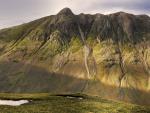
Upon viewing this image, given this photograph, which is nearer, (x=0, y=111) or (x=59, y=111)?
(x=0, y=111)

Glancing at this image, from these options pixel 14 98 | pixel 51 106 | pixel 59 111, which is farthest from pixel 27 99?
pixel 59 111

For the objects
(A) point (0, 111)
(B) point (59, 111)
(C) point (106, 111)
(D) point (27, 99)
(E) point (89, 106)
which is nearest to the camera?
(A) point (0, 111)

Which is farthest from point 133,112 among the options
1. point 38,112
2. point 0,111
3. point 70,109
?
point 0,111

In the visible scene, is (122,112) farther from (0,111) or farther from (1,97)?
(1,97)

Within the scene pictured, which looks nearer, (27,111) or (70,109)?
(27,111)

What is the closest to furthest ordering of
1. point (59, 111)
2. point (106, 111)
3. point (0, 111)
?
point (0, 111) < point (59, 111) < point (106, 111)

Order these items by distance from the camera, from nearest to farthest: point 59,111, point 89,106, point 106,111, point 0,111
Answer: point 0,111 → point 59,111 → point 106,111 → point 89,106

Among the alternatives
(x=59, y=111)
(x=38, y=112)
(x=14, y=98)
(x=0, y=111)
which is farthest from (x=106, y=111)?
(x=14, y=98)

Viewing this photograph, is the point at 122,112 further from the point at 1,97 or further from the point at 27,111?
the point at 1,97
